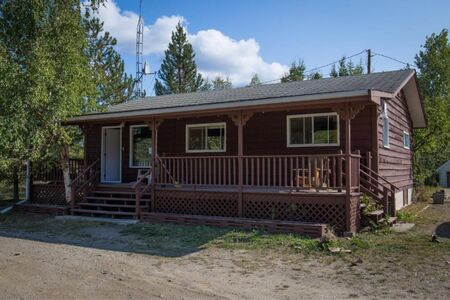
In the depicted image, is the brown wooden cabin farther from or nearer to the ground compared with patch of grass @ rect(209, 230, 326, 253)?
farther from the ground

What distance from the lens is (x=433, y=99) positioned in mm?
26844

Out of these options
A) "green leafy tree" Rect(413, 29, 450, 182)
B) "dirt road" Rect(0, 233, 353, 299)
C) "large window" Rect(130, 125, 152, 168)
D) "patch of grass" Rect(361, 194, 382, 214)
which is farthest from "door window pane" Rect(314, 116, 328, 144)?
"green leafy tree" Rect(413, 29, 450, 182)

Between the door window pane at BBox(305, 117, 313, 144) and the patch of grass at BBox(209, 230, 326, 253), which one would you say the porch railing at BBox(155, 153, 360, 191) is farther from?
the patch of grass at BBox(209, 230, 326, 253)

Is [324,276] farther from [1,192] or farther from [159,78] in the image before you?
[159,78]

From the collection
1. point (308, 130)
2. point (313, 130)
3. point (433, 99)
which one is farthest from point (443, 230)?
point (433, 99)

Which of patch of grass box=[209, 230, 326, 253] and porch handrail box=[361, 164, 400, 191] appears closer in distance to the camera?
patch of grass box=[209, 230, 326, 253]

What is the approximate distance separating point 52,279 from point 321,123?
28.7ft

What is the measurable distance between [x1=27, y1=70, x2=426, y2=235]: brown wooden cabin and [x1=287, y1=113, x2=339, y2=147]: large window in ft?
0.10

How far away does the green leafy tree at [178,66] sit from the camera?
3903cm

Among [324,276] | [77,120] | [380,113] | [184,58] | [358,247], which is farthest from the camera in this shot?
[184,58]

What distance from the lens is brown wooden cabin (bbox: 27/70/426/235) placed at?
10.5 metres

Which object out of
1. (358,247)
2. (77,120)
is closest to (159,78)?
(77,120)

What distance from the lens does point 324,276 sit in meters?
6.93

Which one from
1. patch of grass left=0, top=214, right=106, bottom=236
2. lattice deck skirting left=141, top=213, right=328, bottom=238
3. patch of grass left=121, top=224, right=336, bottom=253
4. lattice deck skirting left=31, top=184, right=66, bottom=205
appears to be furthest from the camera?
lattice deck skirting left=31, top=184, right=66, bottom=205
